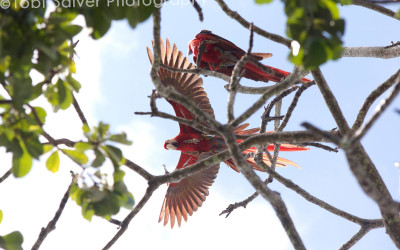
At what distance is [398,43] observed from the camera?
306 centimetres

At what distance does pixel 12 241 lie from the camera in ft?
6.05

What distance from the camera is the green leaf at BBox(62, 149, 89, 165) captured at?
174cm

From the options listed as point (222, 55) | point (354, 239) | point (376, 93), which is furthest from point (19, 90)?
point (222, 55)

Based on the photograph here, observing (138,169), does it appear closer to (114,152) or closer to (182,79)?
(114,152)

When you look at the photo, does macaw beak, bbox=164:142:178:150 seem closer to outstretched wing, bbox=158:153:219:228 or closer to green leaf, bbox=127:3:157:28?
outstretched wing, bbox=158:153:219:228

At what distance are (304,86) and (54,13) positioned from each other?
67.8 inches

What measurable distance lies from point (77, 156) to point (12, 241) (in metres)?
0.49

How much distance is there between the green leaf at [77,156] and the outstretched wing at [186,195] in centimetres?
323

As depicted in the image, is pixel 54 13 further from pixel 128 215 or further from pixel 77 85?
pixel 128 215

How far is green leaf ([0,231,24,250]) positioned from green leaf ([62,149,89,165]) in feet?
1.44

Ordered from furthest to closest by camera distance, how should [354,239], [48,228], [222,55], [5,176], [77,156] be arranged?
[222,55]
[354,239]
[5,176]
[48,228]
[77,156]

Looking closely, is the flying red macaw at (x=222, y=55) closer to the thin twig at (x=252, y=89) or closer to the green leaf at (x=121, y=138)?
the thin twig at (x=252, y=89)

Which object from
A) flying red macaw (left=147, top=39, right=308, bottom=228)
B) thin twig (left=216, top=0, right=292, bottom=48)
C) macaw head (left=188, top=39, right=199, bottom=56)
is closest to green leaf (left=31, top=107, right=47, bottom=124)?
thin twig (left=216, top=0, right=292, bottom=48)

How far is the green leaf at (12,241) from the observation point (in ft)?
6.01
